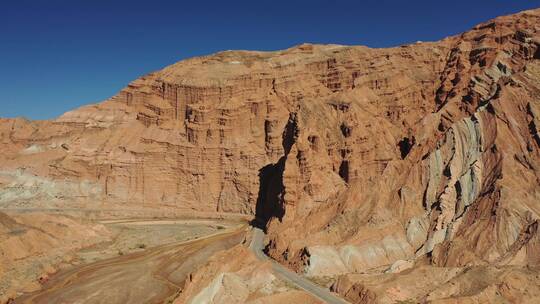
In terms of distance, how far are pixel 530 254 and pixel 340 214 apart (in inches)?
816

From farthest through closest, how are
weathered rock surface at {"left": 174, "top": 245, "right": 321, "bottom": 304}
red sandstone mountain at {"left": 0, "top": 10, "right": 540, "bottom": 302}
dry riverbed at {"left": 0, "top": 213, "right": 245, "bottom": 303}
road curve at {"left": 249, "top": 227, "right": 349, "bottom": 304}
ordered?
1. dry riverbed at {"left": 0, "top": 213, "right": 245, "bottom": 303}
2. red sandstone mountain at {"left": 0, "top": 10, "right": 540, "bottom": 302}
3. road curve at {"left": 249, "top": 227, "right": 349, "bottom": 304}
4. weathered rock surface at {"left": 174, "top": 245, "right": 321, "bottom": 304}

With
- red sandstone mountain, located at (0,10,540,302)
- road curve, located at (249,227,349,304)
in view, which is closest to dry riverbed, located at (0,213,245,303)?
red sandstone mountain, located at (0,10,540,302)

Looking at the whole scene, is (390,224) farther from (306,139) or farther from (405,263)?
(306,139)

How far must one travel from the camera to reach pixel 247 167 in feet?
298

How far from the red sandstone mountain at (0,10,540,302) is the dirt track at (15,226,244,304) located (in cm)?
1158

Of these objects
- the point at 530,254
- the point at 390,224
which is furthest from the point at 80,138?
the point at 530,254

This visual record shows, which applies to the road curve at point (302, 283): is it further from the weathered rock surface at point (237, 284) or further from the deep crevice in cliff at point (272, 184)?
the deep crevice in cliff at point (272, 184)

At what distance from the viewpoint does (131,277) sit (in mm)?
54656

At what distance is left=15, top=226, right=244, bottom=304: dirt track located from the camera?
160 ft

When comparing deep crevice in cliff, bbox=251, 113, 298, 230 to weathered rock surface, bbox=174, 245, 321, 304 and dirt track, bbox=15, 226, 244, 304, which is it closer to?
dirt track, bbox=15, 226, 244, 304

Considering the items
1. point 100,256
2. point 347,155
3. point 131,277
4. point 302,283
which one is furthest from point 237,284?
point 347,155

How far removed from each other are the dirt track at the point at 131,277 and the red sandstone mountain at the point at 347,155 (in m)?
11.6

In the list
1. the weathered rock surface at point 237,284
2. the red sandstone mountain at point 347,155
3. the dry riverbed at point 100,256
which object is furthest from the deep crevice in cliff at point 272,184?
the weathered rock surface at point 237,284

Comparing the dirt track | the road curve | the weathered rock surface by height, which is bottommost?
the dirt track
